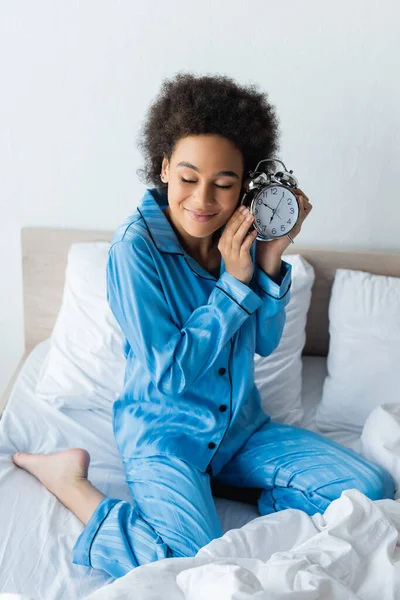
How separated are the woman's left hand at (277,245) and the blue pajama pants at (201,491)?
404 mm

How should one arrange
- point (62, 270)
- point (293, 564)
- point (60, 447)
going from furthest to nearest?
point (62, 270) → point (60, 447) → point (293, 564)

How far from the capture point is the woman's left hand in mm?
1453

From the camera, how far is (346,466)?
60.1 inches

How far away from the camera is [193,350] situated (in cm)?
141

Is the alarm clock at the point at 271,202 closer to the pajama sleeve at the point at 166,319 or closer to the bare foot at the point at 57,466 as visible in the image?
the pajama sleeve at the point at 166,319

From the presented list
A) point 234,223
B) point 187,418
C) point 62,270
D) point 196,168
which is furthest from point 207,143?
point 62,270

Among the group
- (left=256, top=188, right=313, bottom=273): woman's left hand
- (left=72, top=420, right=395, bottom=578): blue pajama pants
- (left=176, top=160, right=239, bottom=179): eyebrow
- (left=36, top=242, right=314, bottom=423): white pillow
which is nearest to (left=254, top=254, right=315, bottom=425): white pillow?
(left=36, top=242, right=314, bottom=423): white pillow

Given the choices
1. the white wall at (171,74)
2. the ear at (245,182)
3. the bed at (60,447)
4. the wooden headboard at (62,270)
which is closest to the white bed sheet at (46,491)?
the bed at (60,447)

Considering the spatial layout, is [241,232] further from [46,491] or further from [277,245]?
[46,491]

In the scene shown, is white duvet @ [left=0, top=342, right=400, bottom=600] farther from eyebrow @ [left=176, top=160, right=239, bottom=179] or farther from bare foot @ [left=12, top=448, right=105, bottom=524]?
eyebrow @ [left=176, top=160, right=239, bottom=179]

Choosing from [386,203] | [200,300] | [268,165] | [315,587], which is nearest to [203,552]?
[315,587]

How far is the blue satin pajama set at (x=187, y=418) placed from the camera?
1.38m

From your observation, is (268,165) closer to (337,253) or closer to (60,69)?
(337,253)

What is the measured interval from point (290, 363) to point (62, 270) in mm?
726
